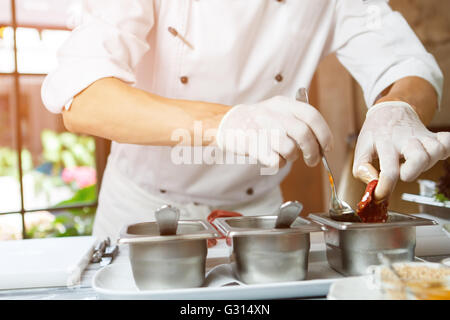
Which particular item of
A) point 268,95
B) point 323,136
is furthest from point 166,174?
point 323,136

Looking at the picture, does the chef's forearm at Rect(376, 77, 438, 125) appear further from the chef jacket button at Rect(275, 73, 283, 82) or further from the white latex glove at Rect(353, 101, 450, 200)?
the chef jacket button at Rect(275, 73, 283, 82)

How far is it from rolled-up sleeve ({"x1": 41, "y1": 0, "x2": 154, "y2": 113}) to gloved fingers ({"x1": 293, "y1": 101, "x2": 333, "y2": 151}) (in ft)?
1.09

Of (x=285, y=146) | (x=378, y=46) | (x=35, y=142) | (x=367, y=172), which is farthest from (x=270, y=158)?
(x=35, y=142)

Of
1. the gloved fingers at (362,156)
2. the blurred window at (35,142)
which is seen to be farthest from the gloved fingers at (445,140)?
the blurred window at (35,142)

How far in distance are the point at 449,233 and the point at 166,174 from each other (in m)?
0.69

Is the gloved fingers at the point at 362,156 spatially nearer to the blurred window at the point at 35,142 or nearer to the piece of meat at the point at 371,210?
the piece of meat at the point at 371,210

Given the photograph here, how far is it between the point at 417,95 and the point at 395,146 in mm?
254

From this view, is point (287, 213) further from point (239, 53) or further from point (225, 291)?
point (239, 53)

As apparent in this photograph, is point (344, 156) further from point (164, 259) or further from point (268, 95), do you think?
point (164, 259)

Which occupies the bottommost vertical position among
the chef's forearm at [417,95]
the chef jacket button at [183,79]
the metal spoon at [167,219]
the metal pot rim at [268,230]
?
the metal pot rim at [268,230]

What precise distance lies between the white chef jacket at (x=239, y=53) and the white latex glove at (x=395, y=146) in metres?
0.20

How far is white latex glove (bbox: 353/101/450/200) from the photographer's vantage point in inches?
29.5

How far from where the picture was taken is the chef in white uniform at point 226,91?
31.1 inches

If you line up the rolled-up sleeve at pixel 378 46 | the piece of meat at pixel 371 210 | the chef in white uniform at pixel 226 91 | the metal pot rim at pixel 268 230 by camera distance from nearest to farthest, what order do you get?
the metal pot rim at pixel 268 230
the piece of meat at pixel 371 210
the chef in white uniform at pixel 226 91
the rolled-up sleeve at pixel 378 46
